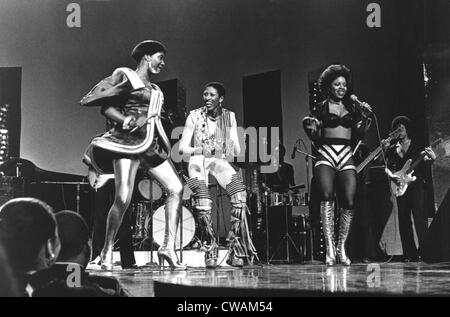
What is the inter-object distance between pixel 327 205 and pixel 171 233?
146cm

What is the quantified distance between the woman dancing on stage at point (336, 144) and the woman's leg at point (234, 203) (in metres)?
0.72

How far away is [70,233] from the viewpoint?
3.80 m

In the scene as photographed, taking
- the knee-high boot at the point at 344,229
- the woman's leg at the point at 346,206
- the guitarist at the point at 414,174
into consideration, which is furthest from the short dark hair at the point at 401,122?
the knee-high boot at the point at 344,229

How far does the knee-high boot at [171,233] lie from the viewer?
15.3 ft

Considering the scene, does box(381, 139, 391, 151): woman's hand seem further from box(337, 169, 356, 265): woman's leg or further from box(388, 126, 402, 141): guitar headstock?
box(337, 169, 356, 265): woman's leg

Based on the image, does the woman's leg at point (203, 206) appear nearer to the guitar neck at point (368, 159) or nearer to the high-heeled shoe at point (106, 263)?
the high-heeled shoe at point (106, 263)

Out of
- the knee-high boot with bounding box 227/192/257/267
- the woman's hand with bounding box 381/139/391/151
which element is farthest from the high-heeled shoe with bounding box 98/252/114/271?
the woman's hand with bounding box 381/139/391/151

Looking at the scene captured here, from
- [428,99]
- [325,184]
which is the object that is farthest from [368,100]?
[325,184]

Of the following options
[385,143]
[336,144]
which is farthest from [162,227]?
[385,143]

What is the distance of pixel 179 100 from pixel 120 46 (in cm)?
74

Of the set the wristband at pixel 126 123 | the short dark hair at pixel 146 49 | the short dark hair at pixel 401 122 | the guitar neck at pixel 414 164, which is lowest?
Result: the guitar neck at pixel 414 164

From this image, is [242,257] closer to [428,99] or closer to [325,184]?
[325,184]

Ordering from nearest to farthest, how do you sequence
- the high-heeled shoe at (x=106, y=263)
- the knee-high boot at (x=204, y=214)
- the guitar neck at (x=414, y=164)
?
the high-heeled shoe at (x=106, y=263) → the knee-high boot at (x=204, y=214) → the guitar neck at (x=414, y=164)

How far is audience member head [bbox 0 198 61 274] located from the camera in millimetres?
3102
